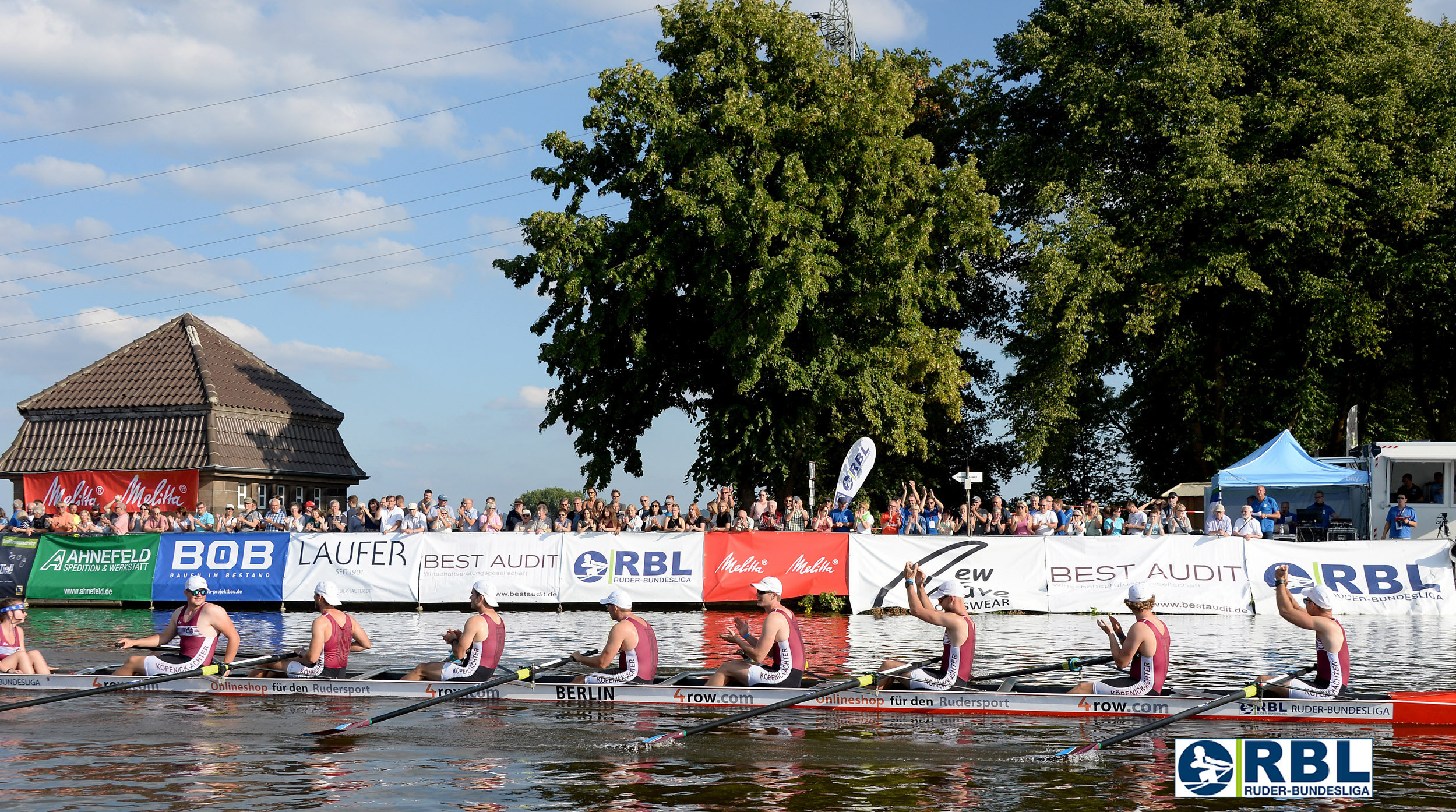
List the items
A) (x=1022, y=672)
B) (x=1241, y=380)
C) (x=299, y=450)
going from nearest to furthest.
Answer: (x=1022, y=672) → (x=1241, y=380) → (x=299, y=450)

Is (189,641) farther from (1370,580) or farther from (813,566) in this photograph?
(1370,580)

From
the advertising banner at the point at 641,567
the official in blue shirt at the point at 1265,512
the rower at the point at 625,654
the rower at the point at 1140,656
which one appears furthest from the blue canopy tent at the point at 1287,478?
the rower at the point at 625,654

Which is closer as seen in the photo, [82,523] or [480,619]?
[480,619]

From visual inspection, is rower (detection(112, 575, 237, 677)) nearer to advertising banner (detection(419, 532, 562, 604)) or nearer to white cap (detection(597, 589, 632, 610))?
Answer: white cap (detection(597, 589, 632, 610))

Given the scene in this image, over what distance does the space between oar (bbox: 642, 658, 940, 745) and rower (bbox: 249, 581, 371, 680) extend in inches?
187

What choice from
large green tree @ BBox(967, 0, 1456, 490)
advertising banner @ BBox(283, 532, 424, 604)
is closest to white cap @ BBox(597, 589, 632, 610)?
advertising banner @ BBox(283, 532, 424, 604)

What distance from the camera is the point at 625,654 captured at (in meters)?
14.9

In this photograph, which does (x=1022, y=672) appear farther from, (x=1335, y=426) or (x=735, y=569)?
(x=1335, y=426)

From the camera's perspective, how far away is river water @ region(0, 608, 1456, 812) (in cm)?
1048

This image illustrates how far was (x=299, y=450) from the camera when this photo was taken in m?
44.7

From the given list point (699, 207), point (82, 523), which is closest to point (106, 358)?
point (82, 523)

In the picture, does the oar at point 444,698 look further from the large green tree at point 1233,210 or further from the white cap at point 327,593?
the large green tree at point 1233,210

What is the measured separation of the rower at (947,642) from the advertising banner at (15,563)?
21776 millimetres

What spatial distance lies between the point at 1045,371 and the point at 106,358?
33285mm
